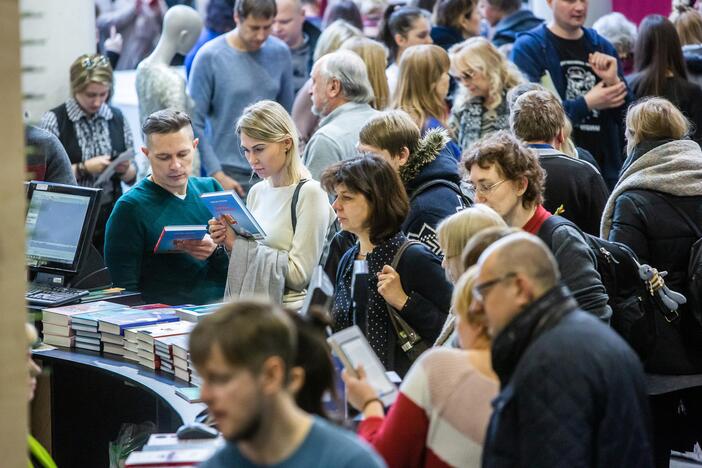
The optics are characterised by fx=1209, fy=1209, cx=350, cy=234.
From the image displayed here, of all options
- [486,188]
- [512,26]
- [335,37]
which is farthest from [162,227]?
[512,26]

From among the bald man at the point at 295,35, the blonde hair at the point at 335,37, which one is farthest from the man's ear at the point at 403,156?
the bald man at the point at 295,35

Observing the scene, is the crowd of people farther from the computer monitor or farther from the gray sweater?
the computer monitor

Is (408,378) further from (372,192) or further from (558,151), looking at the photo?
(558,151)

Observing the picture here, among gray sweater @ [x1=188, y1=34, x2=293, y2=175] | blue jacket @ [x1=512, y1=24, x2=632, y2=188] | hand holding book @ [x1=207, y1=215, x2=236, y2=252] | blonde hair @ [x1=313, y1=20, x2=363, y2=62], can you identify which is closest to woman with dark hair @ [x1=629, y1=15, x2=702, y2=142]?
blue jacket @ [x1=512, y1=24, x2=632, y2=188]

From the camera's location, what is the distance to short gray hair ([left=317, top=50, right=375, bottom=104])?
5926 mm

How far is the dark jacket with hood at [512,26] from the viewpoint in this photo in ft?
27.5

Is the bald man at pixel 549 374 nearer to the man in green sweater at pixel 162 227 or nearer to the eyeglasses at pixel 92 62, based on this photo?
the man in green sweater at pixel 162 227

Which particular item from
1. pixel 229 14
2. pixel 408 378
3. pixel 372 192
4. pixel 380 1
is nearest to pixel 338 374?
pixel 408 378

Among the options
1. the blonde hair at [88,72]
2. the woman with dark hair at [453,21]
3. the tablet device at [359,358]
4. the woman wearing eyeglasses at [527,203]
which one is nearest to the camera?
the tablet device at [359,358]

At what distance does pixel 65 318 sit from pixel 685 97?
388 cm

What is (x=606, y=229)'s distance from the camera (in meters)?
5.10

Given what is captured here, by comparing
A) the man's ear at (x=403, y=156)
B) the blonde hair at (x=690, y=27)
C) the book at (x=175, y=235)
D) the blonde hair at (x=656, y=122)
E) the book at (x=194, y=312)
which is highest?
the blonde hair at (x=690, y=27)

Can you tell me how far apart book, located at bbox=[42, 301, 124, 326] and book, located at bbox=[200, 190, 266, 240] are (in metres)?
0.63

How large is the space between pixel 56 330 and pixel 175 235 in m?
0.64
